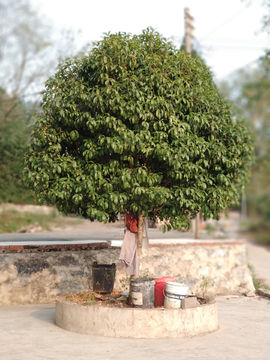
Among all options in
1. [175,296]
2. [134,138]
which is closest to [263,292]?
[175,296]

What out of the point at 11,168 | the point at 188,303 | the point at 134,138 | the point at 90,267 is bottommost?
the point at 188,303

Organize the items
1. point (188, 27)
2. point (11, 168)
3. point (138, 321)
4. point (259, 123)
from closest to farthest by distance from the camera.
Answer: point (138, 321), point (188, 27), point (11, 168), point (259, 123)

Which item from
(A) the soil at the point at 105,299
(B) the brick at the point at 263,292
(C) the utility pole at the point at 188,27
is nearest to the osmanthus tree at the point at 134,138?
(A) the soil at the point at 105,299

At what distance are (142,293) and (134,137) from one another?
2511 mm

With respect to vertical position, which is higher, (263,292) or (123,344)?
(263,292)

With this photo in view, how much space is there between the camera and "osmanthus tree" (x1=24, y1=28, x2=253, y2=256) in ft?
23.2

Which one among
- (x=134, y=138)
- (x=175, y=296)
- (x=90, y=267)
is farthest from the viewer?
(x=90, y=267)

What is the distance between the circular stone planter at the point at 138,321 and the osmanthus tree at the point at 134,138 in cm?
147

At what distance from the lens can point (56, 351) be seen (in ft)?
19.9

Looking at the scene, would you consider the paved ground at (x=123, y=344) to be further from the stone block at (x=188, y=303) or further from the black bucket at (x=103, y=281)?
the black bucket at (x=103, y=281)

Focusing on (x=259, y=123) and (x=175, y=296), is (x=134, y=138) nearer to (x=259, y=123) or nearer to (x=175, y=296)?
(x=175, y=296)

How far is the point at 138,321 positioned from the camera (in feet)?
22.2

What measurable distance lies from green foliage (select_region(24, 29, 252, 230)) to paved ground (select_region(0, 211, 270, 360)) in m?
1.94

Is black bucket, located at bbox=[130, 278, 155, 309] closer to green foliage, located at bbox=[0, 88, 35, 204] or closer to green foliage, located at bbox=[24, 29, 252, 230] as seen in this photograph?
green foliage, located at bbox=[24, 29, 252, 230]
